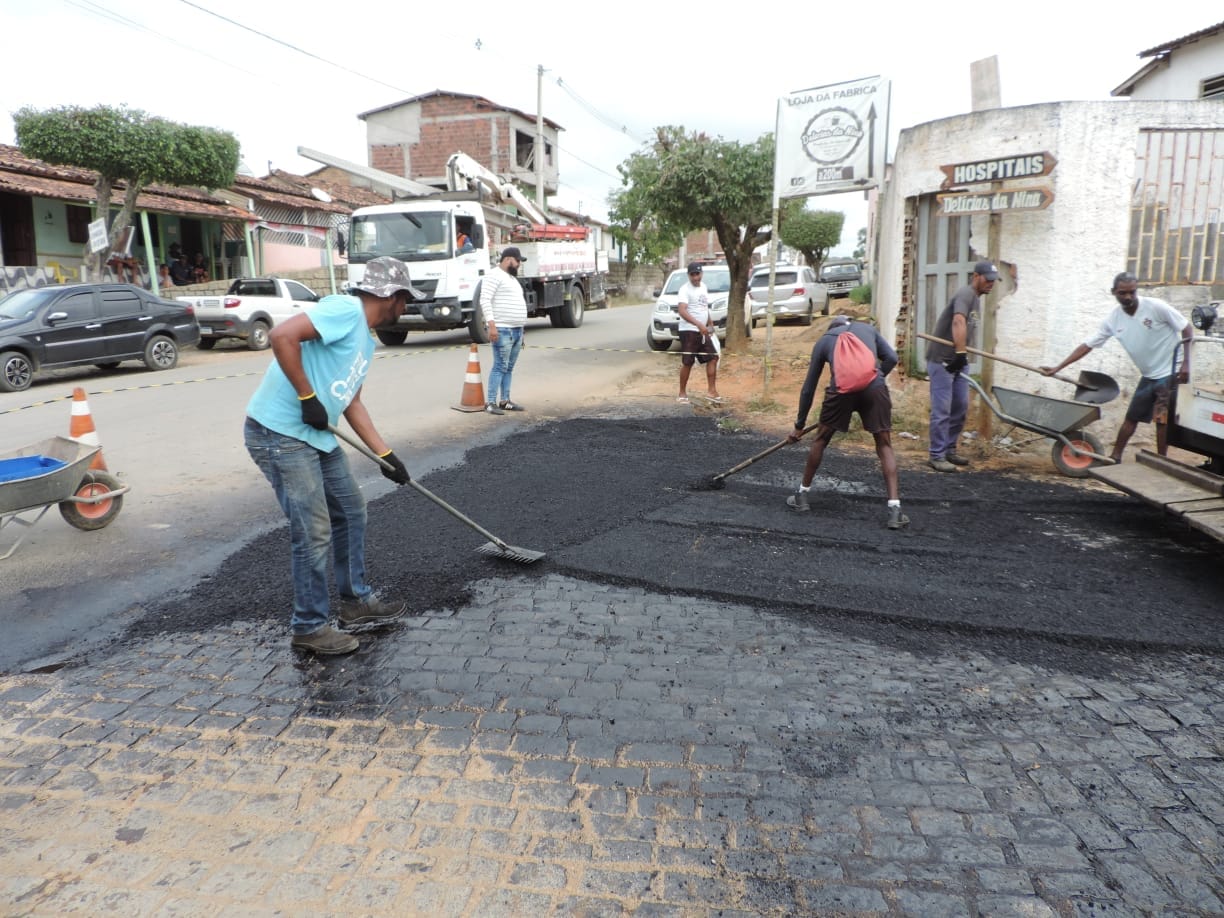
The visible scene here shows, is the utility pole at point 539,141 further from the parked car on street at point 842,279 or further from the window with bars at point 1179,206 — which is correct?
the window with bars at point 1179,206

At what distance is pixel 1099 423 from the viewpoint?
8.19m

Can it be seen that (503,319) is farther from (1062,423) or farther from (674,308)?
(674,308)

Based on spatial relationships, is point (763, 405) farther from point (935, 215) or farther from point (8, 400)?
point (8, 400)

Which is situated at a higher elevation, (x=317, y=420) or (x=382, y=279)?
(x=382, y=279)

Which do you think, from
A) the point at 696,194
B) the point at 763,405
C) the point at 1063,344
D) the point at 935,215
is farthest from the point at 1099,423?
the point at 696,194

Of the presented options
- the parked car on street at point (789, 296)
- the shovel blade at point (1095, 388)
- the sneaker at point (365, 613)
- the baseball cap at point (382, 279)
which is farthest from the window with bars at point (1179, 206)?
the parked car on street at point (789, 296)

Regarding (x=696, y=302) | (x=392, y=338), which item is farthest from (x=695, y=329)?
(x=392, y=338)

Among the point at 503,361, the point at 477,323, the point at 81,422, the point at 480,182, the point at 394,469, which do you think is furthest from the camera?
the point at 480,182

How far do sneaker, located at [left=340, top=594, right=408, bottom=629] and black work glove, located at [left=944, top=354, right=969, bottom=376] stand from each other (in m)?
5.25

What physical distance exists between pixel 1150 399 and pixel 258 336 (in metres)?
16.1

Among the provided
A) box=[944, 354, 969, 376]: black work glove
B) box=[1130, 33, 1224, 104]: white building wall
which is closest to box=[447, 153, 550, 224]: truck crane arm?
box=[1130, 33, 1224, 104]: white building wall

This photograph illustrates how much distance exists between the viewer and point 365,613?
4.21 m

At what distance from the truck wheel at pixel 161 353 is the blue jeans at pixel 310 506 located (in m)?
12.3

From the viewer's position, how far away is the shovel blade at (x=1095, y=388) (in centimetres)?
729
